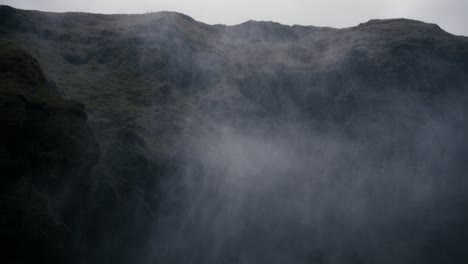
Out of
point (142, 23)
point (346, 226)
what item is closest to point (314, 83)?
point (346, 226)

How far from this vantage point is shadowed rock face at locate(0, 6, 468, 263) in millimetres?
20297

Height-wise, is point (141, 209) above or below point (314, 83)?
below

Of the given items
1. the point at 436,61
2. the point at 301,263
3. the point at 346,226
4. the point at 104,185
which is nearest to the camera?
the point at 104,185

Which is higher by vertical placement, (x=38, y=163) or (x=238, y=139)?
(x=38, y=163)

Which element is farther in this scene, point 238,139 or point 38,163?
point 238,139

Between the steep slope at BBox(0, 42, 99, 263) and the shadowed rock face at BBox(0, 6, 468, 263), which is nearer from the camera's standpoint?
the steep slope at BBox(0, 42, 99, 263)

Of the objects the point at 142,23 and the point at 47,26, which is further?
the point at 142,23

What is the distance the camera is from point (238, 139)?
3081 cm

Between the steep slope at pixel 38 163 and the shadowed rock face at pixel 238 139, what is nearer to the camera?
the steep slope at pixel 38 163

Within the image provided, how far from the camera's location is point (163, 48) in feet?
114

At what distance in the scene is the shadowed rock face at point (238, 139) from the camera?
20.3 meters

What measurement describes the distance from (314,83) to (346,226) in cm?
1312

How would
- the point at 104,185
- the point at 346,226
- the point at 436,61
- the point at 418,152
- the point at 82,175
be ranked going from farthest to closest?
the point at 436,61 < the point at 418,152 < the point at 346,226 < the point at 104,185 < the point at 82,175

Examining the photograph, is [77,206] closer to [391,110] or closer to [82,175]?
[82,175]
